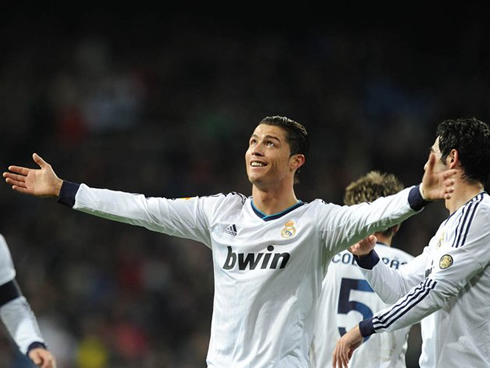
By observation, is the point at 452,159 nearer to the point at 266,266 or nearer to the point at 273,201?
the point at 273,201

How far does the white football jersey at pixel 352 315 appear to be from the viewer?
5047mm

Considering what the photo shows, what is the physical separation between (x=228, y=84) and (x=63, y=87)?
2510mm

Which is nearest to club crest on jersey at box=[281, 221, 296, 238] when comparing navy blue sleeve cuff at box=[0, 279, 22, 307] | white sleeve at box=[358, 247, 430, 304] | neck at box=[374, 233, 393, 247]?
white sleeve at box=[358, 247, 430, 304]

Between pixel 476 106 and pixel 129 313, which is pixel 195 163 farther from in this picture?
pixel 476 106

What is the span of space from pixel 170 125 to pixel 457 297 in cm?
860

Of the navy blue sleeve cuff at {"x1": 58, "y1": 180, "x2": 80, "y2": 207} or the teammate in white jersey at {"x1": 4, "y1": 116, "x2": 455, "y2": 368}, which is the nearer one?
the teammate in white jersey at {"x1": 4, "y1": 116, "x2": 455, "y2": 368}

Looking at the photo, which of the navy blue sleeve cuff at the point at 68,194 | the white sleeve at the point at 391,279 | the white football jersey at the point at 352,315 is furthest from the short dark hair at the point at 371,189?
the navy blue sleeve cuff at the point at 68,194

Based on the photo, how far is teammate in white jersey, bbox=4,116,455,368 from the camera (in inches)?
165

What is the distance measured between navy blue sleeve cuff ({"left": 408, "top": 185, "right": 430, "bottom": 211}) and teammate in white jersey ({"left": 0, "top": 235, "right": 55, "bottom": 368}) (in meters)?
1.92

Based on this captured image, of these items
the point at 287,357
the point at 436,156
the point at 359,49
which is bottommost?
the point at 287,357

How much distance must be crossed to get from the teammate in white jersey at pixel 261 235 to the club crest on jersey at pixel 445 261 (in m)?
0.39

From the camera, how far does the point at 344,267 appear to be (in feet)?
17.2

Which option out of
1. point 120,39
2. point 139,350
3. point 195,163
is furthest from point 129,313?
point 120,39

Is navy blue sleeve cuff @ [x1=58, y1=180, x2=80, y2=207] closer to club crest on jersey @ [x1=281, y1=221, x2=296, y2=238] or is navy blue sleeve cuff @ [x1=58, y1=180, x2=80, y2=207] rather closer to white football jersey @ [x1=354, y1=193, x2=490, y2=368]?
club crest on jersey @ [x1=281, y1=221, x2=296, y2=238]
